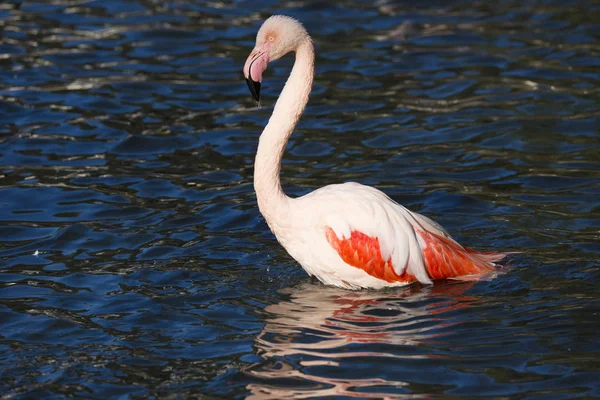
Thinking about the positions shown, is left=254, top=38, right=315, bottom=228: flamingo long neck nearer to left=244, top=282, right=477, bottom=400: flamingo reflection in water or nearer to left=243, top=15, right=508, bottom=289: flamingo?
left=243, top=15, right=508, bottom=289: flamingo

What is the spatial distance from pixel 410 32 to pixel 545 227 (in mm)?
6052

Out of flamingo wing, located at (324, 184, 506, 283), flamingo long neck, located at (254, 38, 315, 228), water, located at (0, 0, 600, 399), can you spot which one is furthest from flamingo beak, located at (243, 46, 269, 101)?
water, located at (0, 0, 600, 399)

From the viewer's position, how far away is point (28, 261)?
816cm

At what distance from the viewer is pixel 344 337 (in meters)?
6.53

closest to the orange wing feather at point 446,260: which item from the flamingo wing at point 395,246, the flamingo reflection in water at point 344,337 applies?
the flamingo wing at point 395,246

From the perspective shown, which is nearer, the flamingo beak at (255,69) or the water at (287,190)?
the water at (287,190)

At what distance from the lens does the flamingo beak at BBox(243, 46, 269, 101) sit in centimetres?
718

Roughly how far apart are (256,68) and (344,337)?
2.05 meters

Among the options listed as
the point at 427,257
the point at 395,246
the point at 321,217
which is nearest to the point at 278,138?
the point at 321,217

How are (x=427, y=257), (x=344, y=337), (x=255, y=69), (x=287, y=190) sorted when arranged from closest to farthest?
(x=344, y=337), (x=255, y=69), (x=427, y=257), (x=287, y=190)

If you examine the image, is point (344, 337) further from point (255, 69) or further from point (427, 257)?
point (255, 69)

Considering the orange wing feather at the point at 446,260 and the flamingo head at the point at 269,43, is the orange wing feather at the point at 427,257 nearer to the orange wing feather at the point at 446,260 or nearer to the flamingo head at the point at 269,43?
the orange wing feather at the point at 446,260

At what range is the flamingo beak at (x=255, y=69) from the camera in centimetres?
718

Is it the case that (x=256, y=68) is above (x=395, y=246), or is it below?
above
